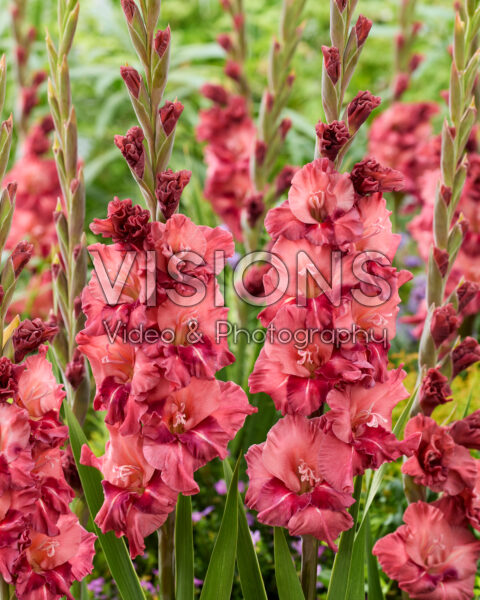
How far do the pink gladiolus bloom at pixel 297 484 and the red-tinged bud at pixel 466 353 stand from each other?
0.36 metres

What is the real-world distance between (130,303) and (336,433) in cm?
34

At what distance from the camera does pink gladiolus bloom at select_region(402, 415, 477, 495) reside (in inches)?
41.8

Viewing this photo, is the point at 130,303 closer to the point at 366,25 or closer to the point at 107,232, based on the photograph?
the point at 107,232

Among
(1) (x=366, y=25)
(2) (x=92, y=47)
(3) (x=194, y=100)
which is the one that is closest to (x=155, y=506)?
(1) (x=366, y=25)

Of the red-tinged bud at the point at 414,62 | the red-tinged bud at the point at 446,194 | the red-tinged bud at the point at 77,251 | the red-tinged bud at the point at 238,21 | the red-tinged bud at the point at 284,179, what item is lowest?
the red-tinged bud at the point at 77,251

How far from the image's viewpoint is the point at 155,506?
1000 mm

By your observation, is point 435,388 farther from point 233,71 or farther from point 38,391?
point 233,71

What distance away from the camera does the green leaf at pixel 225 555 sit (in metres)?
1.09

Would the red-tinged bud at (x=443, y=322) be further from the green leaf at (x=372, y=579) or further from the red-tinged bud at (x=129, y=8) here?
the red-tinged bud at (x=129, y=8)

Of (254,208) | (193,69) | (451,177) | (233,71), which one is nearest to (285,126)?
(254,208)

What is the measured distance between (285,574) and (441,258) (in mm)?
592

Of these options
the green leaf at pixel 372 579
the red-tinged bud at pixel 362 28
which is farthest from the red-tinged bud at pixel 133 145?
the green leaf at pixel 372 579

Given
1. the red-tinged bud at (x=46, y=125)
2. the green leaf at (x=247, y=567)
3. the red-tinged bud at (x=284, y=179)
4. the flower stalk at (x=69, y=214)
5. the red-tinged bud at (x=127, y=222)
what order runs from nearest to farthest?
the red-tinged bud at (x=127, y=222) < the green leaf at (x=247, y=567) < the flower stalk at (x=69, y=214) < the red-tinged bud at (x=284, y=179) < the red-tinged bud at (x=46, y=125)

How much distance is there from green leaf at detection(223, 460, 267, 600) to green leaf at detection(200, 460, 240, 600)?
4 centimetres
